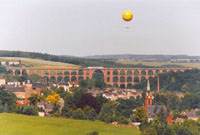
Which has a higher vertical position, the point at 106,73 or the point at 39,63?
the point at 39,63

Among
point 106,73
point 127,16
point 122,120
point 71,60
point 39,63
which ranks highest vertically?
point 127,16

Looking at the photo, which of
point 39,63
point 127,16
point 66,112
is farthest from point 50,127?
point 39,63

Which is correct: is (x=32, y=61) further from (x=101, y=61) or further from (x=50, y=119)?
(x=50, y=119)

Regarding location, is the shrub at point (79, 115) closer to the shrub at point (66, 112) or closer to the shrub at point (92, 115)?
the shrub at point (92, 115)

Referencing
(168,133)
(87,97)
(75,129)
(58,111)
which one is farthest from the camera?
(87,97)

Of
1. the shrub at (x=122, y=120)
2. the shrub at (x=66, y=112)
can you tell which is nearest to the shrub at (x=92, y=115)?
the shrub at (x=66, y=112)

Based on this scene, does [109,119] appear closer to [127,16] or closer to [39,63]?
[127,16]

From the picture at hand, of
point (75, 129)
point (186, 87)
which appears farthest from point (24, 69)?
point (75, 129)
